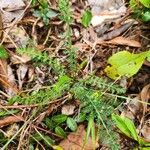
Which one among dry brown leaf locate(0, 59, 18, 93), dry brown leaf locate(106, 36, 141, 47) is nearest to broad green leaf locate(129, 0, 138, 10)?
dry brown leaf locate(106, 36, 141, 47)

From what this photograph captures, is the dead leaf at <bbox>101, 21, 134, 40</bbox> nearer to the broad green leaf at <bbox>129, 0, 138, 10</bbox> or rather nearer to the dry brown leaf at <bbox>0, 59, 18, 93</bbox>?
the broad green leaf at <bbox>129, 0, 138, 10</bbox>

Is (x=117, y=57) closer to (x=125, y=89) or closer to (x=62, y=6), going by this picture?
(x=125, y=89)

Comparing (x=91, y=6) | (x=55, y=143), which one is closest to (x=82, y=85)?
(x=55, y=143)

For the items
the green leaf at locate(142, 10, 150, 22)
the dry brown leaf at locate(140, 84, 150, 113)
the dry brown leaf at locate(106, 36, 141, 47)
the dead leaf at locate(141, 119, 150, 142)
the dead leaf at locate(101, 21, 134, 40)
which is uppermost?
the green leaf at locate(142, 10, 150, 22)

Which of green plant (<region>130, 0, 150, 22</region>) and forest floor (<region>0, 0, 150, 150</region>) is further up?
green plant (<region>130, 0, 150, 22</region>)

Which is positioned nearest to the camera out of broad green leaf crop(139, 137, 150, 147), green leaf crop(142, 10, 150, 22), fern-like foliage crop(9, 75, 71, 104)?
fern-like foliage crop(9, 75, 71, 104)

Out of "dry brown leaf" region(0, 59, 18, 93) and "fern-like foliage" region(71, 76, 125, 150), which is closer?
"fern-like foliage" region(71, 76, 125, 150)
